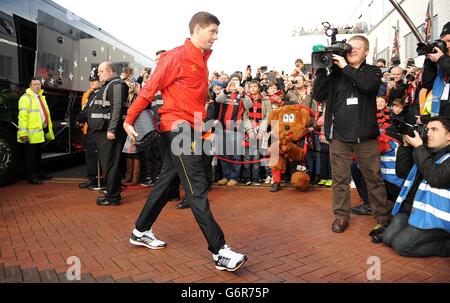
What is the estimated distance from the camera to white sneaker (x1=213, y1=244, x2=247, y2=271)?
3086 millimetres

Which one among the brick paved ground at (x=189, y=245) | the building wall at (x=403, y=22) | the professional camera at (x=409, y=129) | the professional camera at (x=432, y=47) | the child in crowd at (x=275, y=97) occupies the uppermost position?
the building wall at (x=403, y=22)

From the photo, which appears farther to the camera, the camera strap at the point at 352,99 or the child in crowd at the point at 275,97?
the child in crowd at the point at 275,97

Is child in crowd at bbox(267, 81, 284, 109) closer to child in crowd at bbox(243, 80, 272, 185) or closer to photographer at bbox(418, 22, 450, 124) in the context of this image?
child in crowd at bbox(243, 80, 272, 185)

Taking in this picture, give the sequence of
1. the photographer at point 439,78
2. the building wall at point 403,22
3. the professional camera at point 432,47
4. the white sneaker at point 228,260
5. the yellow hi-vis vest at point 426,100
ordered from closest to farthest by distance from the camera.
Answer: the white sneaker at point 228,260, the photographer at point 439,78, the professional camera at point 432,47, the yellow hi-vis vest at point 426,100, the building wall at point 403,22

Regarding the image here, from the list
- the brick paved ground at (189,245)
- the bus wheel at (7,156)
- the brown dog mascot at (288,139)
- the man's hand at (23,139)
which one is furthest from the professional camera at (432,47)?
the bus wheel at (7,156)

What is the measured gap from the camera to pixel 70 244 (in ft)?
12.9

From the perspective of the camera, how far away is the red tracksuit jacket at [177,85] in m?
3.34

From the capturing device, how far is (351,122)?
4348 mm

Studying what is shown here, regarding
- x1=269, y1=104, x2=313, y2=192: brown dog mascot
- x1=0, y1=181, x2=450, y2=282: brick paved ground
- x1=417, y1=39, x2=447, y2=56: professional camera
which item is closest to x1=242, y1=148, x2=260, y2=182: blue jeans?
x1=269, y1=104, x2=313, y2=192: brown dog mascot

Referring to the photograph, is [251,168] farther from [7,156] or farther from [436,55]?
[7,156]

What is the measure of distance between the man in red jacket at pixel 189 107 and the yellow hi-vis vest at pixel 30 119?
15.4ft

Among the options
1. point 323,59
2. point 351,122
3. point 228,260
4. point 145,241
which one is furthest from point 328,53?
point 145,241

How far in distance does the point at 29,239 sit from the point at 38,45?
5.03 metres

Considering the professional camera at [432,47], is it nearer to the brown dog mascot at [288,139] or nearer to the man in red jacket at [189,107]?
the man in red jacket at [189,107]
